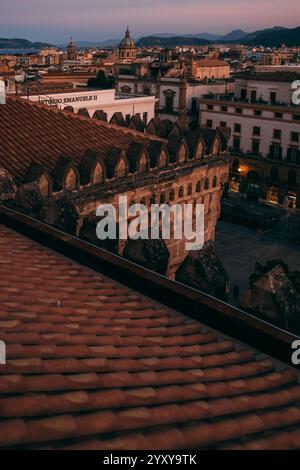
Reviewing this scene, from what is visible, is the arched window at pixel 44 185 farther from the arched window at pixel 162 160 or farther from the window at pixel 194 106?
the window at pixel 194 106

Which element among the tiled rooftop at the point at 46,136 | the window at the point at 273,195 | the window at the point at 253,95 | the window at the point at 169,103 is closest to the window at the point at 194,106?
the window at the point at 169,103

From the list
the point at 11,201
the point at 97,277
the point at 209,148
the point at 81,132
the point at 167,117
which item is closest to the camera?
the point at 97,277

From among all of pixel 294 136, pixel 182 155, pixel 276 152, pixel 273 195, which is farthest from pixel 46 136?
pixel 273 195

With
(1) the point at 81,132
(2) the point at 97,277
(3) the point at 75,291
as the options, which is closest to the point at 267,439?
(3) the point at 75,291

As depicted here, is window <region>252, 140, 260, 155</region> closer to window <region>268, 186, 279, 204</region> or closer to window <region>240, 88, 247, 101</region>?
window <region>268, 186, 279, 204</region>

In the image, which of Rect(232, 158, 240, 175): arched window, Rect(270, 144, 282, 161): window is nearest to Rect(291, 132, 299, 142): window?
Rect(270, 144, 282, 161): window
